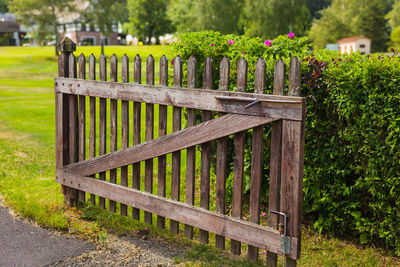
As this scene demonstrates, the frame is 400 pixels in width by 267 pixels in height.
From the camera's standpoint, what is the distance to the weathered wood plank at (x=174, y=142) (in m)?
3.52

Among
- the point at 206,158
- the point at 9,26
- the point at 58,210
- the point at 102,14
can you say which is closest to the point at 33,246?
the point at 58,210

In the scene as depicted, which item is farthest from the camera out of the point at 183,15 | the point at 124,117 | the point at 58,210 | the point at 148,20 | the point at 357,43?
the point at 148,20

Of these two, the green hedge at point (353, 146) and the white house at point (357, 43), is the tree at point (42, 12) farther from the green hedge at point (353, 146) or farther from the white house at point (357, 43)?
the green hedge at point (353, 146)

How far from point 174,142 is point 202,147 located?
28 cm

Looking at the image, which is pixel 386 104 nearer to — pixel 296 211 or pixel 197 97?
pixel 296 211

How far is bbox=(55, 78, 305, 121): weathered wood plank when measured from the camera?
3259 millimetres

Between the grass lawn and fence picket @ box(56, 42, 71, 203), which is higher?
fence picket @ box(56, 42, 71, 203)

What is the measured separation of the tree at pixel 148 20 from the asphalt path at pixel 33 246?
6401 cm

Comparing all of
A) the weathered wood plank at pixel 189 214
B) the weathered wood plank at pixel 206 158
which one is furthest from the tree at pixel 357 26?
the weathered wood plank at pixel 206 158

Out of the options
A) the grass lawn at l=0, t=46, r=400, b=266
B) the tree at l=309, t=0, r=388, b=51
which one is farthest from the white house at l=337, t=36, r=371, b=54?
the grass lawn at l=0, t=46, r=400, b=266

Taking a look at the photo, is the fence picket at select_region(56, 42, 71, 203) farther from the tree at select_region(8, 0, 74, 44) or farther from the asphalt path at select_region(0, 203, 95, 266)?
the tree at select_region(8, 0, 74, 44)

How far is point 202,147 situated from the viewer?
12.5 ft

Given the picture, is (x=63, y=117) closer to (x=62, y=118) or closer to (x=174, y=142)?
(x=62, y=118)

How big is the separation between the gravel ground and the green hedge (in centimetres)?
128
